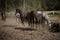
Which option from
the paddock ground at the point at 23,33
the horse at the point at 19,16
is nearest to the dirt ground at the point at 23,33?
the paddock ground at the point at 23,33

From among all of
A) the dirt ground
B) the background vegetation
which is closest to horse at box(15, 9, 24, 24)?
the dirt ground

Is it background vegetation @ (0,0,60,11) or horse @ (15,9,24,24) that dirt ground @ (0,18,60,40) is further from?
background vegetation @ (0,0,60,11)

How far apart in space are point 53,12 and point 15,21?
2.23 m

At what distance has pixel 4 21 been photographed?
25.8 feet

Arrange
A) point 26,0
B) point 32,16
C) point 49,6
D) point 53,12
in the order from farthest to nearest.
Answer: point 26,0 → point 49,6 → point 53,12 → point 32,16

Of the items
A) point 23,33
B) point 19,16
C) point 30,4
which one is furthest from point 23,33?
point 30,4

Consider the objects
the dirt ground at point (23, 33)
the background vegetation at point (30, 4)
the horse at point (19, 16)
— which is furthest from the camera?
the background vegetation at point (30, 4)

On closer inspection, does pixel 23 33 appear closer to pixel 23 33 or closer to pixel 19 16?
pixel 23 33

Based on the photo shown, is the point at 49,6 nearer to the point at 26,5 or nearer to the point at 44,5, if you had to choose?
the point at 44,5

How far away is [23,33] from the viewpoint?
6113 mm

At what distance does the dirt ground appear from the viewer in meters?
5.47

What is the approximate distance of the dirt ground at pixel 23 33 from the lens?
5473 millimetres

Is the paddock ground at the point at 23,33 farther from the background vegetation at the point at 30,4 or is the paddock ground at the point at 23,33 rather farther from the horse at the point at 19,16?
the background vegetation at the point at 30,4

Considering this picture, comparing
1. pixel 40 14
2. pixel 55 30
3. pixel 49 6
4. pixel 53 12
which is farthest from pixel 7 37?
pixel 49 6
